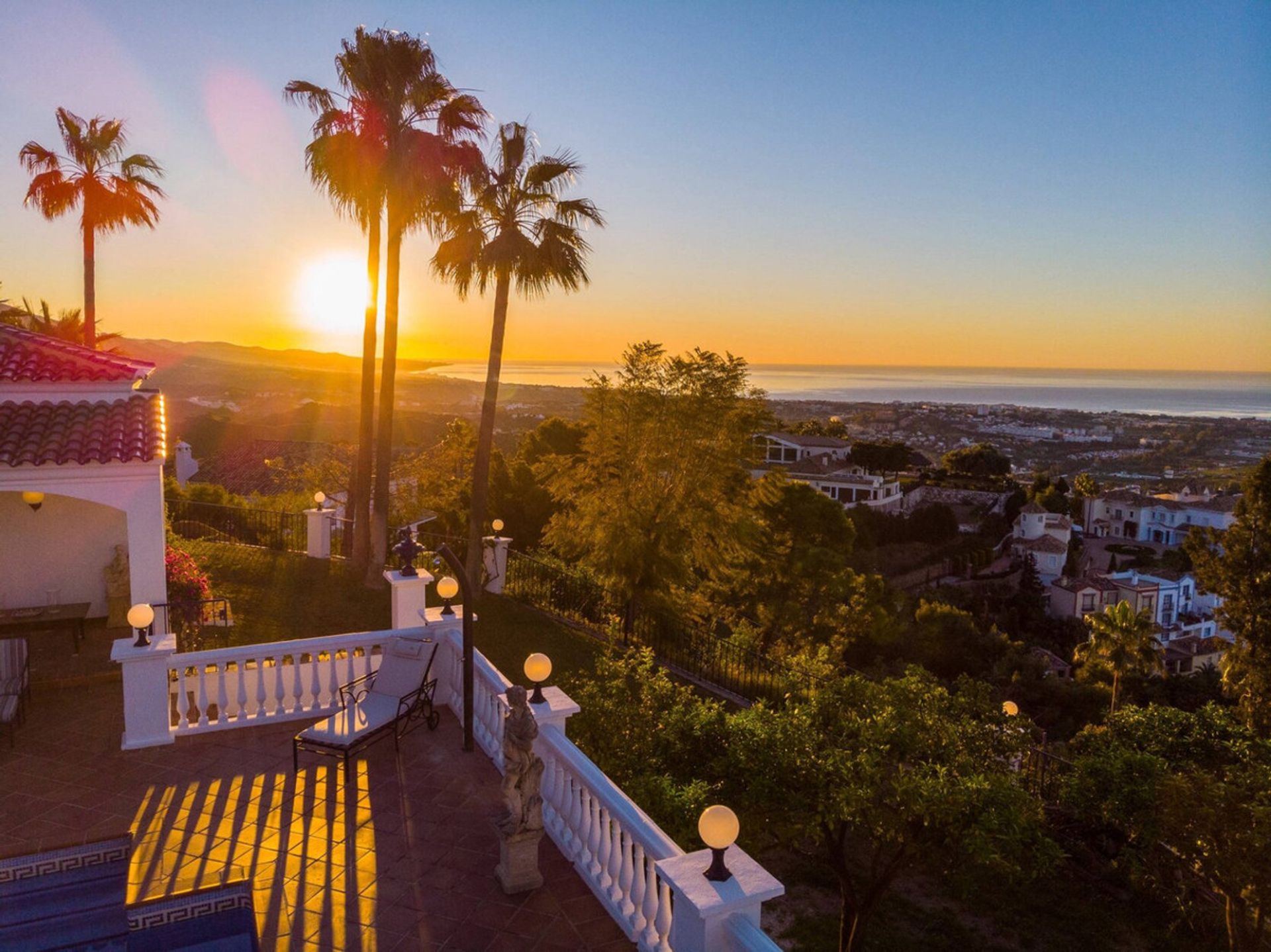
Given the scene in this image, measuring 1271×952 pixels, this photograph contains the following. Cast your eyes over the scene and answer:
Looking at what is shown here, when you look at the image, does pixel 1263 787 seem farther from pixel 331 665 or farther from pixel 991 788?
pixel 331 665

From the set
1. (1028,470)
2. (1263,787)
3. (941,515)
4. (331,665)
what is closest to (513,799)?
(331,665)

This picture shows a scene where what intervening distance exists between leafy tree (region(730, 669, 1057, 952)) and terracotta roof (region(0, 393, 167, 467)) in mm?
8003

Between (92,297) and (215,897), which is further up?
(92,297)

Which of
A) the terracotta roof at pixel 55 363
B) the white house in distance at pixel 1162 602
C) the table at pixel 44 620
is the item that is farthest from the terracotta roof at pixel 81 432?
the white house in distance at pixel 1162 602

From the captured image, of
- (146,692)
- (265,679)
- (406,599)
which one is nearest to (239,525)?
(406,599)

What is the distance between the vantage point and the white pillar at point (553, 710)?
605cm

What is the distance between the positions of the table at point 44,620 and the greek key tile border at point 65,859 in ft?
18.6

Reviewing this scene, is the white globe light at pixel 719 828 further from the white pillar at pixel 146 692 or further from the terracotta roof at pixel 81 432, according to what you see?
the terracotta roof at pixel 81 432

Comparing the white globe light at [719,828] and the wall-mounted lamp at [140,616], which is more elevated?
the white globe light at [719,828]

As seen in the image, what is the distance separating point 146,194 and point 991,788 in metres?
27.4

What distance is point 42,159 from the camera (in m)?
23.0

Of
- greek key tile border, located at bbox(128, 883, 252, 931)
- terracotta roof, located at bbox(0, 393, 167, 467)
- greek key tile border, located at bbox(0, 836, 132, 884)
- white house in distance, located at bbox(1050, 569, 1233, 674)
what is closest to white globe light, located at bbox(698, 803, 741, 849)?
greek key tile border, located at bbox(128, 883, 252, 931)

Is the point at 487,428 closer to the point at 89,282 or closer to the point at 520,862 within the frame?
the point at 520,862

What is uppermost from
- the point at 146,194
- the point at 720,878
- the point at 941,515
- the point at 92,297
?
the point at 146,194
